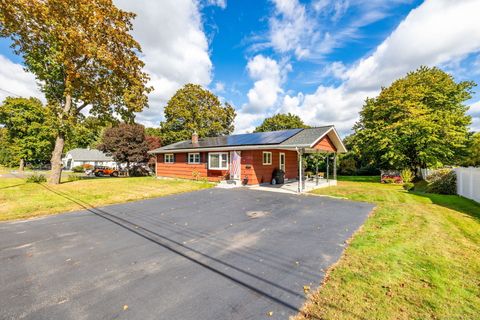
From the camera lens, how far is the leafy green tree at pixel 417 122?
18250 mm

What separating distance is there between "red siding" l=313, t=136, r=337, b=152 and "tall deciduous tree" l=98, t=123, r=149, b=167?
2164cm

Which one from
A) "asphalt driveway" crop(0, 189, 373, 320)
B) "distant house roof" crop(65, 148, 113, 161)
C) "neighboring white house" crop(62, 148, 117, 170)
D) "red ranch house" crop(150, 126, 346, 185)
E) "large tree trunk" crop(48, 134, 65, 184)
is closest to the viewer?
"asphalt driveway" crop(0, 189, 373, 320)

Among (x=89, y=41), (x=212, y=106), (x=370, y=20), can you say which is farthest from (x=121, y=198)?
(x=212, y=106)

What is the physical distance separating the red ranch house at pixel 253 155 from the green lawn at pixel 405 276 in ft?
23.5

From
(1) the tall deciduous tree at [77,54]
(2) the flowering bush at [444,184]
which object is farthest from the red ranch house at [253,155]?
(2) the flowering bush at [444,184]

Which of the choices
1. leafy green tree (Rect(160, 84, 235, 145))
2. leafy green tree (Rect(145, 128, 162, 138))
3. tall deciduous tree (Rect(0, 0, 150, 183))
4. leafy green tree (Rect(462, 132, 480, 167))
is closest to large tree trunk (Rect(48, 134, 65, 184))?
tall deciduous tree (Rect(0, 0, 150, 183))

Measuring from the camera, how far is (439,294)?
2.99 meters

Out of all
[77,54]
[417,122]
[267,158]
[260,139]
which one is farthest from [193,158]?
[417,122]

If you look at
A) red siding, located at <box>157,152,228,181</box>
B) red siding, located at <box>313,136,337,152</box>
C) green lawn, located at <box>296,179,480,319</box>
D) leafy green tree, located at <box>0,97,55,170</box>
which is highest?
leafy green tree, located at <box>0,97,55,170</box>

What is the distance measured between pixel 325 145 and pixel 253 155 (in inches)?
231

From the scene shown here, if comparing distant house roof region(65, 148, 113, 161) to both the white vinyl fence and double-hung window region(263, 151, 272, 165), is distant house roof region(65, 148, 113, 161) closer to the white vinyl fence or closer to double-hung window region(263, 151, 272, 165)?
double-hung window region(263, 151, 272, 165)

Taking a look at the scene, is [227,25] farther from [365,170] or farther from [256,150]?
[365,170]

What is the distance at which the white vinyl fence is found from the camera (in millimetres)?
9280

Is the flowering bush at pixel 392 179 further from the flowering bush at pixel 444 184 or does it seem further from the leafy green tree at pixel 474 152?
the leafy green tree at pixel 474 152
